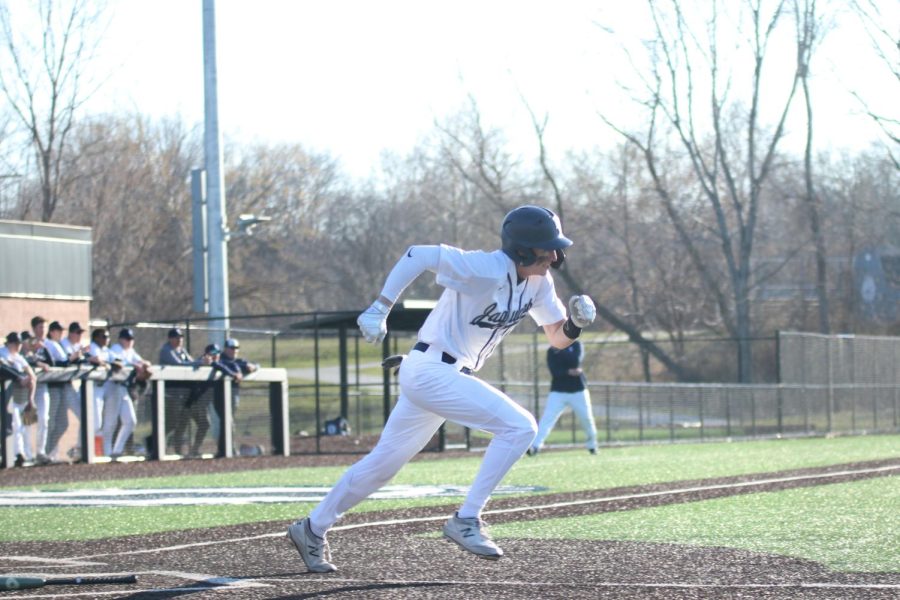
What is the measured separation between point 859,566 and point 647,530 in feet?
7.03

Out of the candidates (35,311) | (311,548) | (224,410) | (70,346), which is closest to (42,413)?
(70,346)

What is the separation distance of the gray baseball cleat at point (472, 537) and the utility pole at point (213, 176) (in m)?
17.7

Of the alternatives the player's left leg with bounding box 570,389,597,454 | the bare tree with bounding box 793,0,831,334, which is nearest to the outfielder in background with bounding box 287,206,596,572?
the player's left leg with bounding box 570,389,597,454

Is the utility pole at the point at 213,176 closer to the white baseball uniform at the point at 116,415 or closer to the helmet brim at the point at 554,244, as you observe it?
the white baseball uniform at the point at 116,415

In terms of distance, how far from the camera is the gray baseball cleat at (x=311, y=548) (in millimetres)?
7125

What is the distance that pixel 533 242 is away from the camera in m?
7.14

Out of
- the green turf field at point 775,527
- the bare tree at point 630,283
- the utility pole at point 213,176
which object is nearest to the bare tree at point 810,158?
the bare tree at point 630,283

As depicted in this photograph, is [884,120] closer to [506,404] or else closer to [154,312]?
[154,312]

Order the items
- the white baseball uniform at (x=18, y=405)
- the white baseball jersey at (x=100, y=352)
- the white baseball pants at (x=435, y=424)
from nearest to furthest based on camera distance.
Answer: the white baseball pants at (x=435, y=424), the white baseball uniform at (x=18, y=405), the white baseball jersey at (x=100, y=352)

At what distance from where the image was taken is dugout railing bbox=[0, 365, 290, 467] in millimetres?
19125

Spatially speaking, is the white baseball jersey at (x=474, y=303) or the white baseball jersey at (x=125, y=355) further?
the white baseball jersey at (x=125, y=355)

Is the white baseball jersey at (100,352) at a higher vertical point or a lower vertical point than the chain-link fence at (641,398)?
Answer: higher

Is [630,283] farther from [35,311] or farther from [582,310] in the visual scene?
[582,310]

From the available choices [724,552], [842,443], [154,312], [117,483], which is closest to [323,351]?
[154,312]
